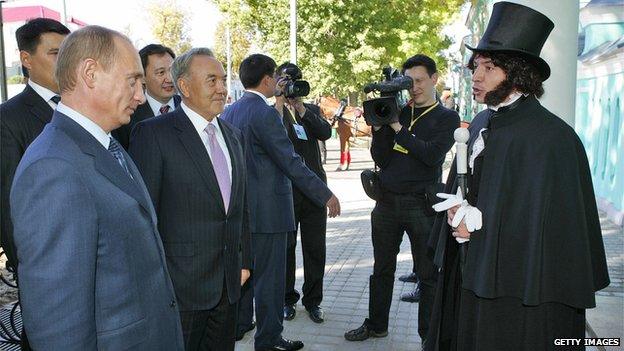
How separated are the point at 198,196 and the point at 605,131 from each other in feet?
30.3

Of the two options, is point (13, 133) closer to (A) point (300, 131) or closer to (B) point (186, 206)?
(B) point (186, 206)

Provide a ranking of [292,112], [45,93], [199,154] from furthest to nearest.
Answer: [292,112] → [45,93] → [199,154]

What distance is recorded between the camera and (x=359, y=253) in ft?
24.4

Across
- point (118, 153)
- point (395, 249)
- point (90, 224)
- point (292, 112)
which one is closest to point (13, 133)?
point (118, 153)

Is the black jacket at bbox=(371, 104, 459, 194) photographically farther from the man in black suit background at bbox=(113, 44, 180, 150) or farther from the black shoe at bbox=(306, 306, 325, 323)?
the man in black suit background at bbox=(113, 44, 180, 150)

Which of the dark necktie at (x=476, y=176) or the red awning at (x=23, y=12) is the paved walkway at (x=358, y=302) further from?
the red awning at (x=23, y=12)

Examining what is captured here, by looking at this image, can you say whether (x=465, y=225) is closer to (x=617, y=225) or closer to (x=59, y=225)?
(x=59, y=225)

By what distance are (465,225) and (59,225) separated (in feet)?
6.36

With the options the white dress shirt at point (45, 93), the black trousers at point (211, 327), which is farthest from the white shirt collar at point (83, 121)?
the white dress shirt at point (45, 93)

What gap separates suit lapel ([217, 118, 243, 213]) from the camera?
9.74 ft

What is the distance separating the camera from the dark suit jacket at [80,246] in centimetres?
162

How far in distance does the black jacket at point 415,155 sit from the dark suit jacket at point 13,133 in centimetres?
245

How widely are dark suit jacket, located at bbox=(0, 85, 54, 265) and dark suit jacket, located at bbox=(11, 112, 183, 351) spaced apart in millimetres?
1317

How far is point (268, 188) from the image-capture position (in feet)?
14.2
